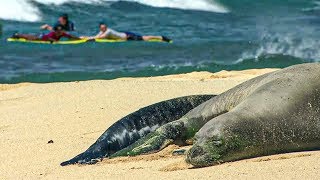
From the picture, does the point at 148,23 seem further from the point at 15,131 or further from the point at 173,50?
the point at 15,131

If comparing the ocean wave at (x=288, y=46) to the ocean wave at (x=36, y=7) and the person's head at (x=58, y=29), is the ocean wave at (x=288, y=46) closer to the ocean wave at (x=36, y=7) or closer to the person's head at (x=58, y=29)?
the person's head at (x=58, y=29)

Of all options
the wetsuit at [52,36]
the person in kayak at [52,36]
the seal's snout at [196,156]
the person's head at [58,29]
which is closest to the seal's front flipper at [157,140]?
the seal's snout at [196,156]

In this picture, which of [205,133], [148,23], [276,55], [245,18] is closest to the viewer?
[205,133]

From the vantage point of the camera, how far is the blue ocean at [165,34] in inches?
599

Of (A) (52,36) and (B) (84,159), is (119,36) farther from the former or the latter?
(B) (84,159)

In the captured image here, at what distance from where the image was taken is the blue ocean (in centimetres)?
1521

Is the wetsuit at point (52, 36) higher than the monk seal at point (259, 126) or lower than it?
lower

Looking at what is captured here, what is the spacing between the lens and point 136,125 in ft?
Result: 23.6

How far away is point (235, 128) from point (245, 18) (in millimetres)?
19664

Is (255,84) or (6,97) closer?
(255,84)

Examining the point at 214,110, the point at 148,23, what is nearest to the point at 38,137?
the point at 214,110

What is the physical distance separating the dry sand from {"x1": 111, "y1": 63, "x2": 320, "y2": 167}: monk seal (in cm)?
10

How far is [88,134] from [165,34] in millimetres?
12818

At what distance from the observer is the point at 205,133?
588 cm
